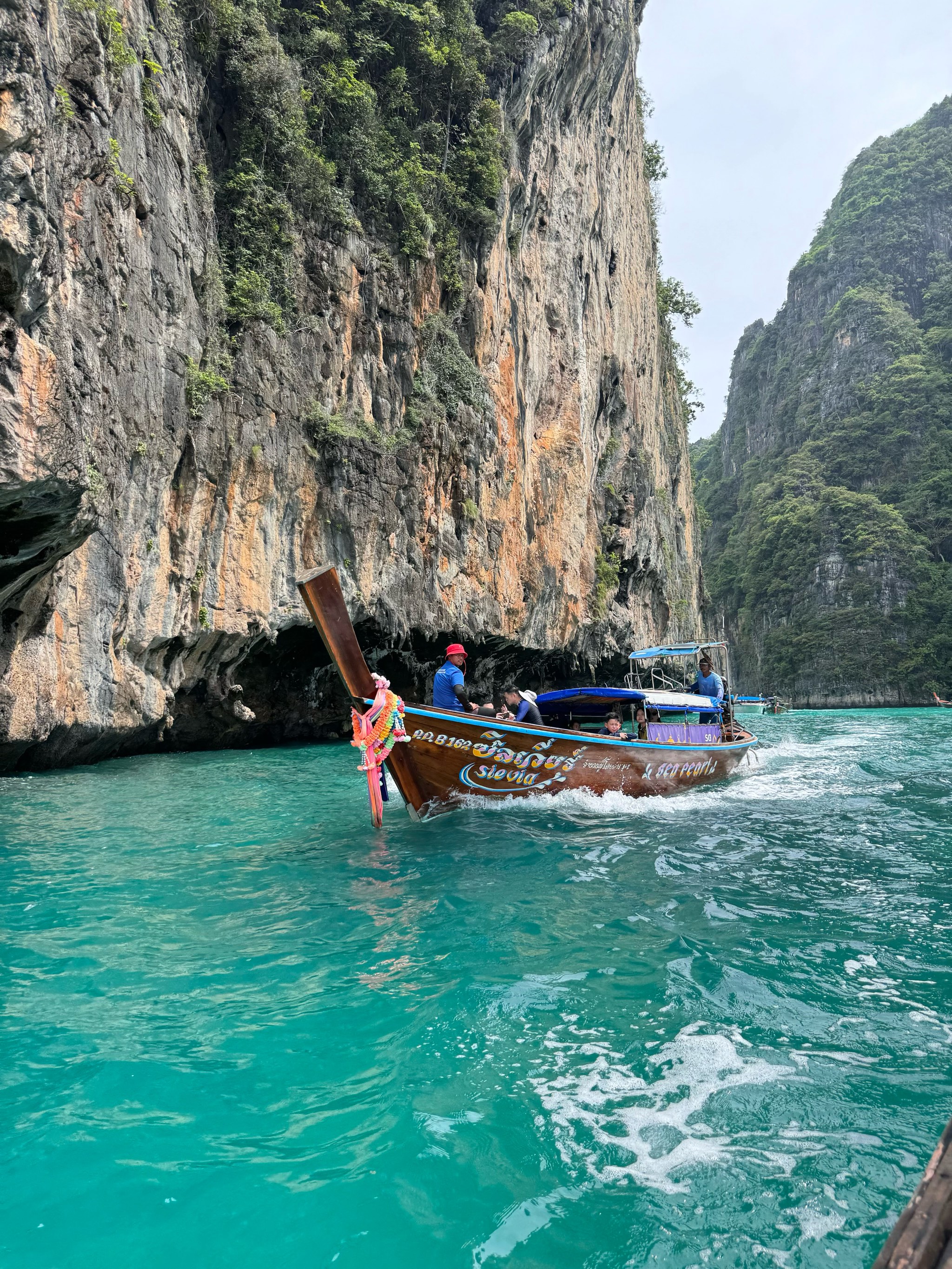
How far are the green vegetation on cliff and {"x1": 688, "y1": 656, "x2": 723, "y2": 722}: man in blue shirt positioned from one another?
33.4ft

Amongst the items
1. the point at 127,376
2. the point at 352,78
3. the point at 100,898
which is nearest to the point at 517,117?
the point at 352,78

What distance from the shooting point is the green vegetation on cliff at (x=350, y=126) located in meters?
14.2

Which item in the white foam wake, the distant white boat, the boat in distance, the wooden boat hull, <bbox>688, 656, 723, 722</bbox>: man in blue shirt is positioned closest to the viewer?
the white foam wake

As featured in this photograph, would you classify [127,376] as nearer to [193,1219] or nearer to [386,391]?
[386,391]

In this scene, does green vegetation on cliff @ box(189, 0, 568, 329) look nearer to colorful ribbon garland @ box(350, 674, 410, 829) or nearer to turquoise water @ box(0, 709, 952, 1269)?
colorful ribbon garland @ box(350, 674, 410, 829)

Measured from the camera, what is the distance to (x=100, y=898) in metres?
5.33

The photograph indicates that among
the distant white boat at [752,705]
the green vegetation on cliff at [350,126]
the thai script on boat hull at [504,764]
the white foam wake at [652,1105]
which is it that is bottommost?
the distant white boat at [752,705]

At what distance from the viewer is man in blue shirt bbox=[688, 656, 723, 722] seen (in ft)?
42.9

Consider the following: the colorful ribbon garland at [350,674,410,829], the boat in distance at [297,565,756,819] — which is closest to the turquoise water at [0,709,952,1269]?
→ the colorful ribbon garland at [350,674,410,829]

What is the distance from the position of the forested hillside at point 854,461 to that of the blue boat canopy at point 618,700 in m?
45.4

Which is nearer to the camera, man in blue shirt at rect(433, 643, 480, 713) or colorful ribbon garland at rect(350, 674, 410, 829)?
colorful ribbon garland at rect(350, 674, 410, 829)

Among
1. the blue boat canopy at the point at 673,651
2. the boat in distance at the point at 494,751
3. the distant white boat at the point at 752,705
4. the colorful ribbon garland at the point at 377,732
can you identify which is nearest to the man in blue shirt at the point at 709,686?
the blue boat canopy at the point at 673,651

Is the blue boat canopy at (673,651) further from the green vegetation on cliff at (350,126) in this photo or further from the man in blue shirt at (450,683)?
the green vegetation on cliff at (350,126)

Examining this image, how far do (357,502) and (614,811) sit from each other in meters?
9.29
